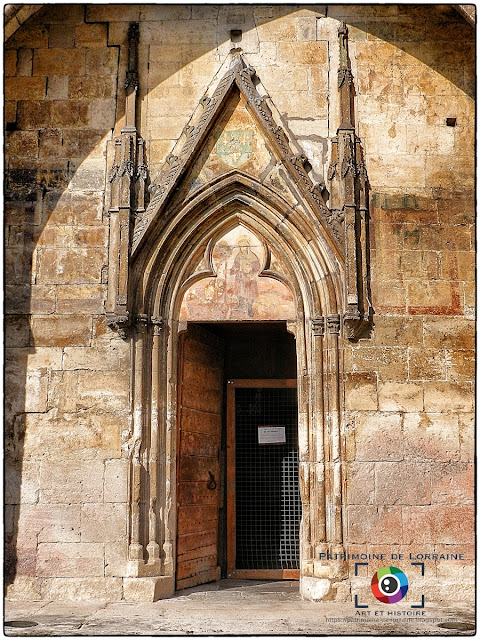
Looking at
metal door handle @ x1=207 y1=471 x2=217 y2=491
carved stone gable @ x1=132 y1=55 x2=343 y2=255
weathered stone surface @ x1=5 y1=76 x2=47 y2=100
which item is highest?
weathered stone surface @ x1=5 y1=76 x2=47 y2=100

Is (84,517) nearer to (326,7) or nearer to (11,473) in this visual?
(11,473)

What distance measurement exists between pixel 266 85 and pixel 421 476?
4528 millimetres

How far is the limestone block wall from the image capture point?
27.2 feet

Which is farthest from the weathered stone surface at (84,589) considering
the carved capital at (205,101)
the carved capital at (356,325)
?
the carved capital at (205,101)

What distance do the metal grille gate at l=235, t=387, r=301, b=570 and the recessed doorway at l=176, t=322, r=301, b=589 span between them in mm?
13

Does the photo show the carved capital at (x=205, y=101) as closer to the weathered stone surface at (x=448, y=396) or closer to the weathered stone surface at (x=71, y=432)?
the weathered stone surface at (x=71, y=432)

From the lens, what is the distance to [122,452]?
27.6 feet

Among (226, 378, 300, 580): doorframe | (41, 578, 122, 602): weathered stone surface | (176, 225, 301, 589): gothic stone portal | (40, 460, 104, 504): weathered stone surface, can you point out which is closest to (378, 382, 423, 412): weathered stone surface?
(176, 225, 301, 589): gothic stone portal

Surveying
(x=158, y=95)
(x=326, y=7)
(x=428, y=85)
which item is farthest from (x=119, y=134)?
(x=428, y=85)

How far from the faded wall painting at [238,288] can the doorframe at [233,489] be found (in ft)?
6.76

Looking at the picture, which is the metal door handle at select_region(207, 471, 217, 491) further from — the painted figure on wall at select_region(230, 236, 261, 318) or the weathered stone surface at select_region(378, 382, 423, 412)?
the weathered stone surface at select_region(378, 382, 423, 412)

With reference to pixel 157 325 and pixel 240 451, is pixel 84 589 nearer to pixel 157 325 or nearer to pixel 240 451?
pixel 157 325

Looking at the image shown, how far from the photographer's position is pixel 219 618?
7293mm

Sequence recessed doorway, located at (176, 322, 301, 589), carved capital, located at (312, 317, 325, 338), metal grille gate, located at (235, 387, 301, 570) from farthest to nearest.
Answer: metal grille gate, located at (235, 387, 301, 570) → recessed doorway, located at (176, 322, 301, 589) → carved capital, located at (312, 317, 325, 338)
